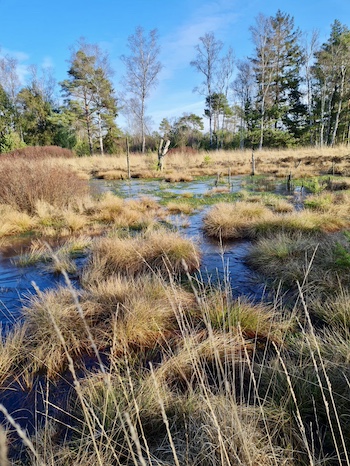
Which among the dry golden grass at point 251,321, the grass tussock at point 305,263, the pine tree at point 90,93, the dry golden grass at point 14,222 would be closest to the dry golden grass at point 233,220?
the grass tussock at point 305,263

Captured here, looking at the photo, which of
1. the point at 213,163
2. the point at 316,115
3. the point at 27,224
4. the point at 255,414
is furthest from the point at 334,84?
the point at 255,414

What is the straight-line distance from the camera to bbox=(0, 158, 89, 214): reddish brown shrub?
25.0ft

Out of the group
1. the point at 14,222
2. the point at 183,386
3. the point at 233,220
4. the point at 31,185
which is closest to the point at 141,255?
the point at 183,386

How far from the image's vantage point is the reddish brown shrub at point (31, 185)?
761 centimetres

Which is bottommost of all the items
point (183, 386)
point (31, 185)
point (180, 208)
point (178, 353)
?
point (183, 386)

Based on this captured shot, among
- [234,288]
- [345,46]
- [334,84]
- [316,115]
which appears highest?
[345,46]

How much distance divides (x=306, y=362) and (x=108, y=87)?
34157 mm

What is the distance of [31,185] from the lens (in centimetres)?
772

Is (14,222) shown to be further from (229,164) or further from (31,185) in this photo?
(229,164)

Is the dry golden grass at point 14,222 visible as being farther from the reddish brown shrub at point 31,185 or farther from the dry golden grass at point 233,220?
the dry golden grass at point 233,220

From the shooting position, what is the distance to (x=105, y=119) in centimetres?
3094

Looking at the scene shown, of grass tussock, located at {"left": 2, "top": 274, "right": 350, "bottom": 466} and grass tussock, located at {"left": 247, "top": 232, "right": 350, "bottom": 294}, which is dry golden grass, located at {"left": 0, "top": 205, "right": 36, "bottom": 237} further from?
grass tussock, located at {"left": 247, "top": 232, "right": 350, "bottom": 294}

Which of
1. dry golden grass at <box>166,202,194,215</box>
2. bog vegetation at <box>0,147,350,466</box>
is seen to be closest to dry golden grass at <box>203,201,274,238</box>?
bog vegetation at <box>0,147,350,466</box>

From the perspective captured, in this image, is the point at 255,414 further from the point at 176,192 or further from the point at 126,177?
the point at 126,177
